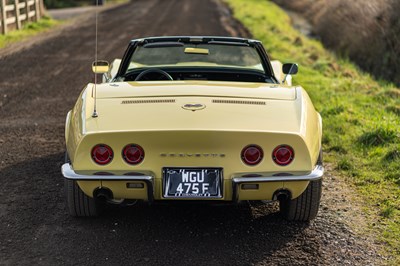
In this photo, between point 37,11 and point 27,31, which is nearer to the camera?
point 27,31

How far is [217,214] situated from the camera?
4.22m

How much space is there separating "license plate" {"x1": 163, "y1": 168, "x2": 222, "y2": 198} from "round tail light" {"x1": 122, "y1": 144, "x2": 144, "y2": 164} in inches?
6.7

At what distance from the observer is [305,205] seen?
3.98m

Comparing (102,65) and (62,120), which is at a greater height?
(102,65)

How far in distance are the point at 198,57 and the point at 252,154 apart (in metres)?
2.13

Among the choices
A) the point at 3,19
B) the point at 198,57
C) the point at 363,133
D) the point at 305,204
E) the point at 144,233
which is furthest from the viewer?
the point at 3,19

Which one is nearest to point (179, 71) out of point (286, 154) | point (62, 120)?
point (286, 154)

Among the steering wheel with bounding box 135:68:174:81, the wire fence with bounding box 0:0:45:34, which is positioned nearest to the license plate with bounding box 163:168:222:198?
the steering wheel with bounding box 135:68:174:81

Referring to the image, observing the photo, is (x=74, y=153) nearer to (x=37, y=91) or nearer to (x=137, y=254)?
(x=137, y=254)

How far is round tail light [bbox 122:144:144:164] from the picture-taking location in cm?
352

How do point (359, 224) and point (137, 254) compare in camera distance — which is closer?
point (137, 254)

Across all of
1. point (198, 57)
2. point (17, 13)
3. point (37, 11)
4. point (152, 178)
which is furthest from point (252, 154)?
point (37, 11)

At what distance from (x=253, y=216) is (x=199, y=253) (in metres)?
0.78

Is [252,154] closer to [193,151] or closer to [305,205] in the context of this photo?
[193,151]
